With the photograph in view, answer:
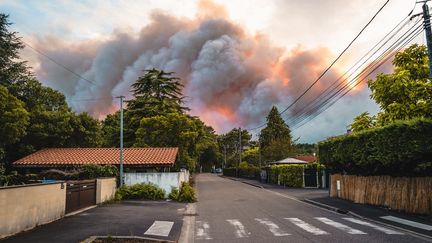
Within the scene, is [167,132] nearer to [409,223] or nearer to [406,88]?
[406,88]

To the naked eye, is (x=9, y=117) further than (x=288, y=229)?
Yes

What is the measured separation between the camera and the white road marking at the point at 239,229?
1182 centimetres

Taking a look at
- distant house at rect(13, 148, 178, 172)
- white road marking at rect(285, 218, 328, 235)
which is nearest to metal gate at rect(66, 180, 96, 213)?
distant house at rect(13, 148, 178, 172)

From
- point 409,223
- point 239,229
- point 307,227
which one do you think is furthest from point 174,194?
point 409,223

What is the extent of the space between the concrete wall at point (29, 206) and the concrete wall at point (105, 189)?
6.01 m

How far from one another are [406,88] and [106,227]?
56.0 ft

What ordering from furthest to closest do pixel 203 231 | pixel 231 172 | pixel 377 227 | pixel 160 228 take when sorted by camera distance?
pixel 231 172 → pixel 160 228 → pixel 377 227 → pixel 203 231

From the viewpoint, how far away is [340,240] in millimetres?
10547

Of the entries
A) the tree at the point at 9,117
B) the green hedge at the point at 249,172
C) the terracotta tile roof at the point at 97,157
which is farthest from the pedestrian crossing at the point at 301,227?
the green hedge at the point at 249,172

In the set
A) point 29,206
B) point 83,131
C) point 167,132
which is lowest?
point 29,206

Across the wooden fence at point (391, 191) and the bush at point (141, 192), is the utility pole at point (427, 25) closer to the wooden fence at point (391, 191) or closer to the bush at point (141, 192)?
the wooden fence at point (391, 191)

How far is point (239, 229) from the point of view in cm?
1302

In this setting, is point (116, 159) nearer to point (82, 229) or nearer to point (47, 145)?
point (47, 145)

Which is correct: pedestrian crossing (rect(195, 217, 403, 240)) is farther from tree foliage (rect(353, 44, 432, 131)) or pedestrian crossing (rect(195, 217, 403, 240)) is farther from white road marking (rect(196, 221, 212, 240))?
tree foliage (rect(353, 44, 432, 131))
